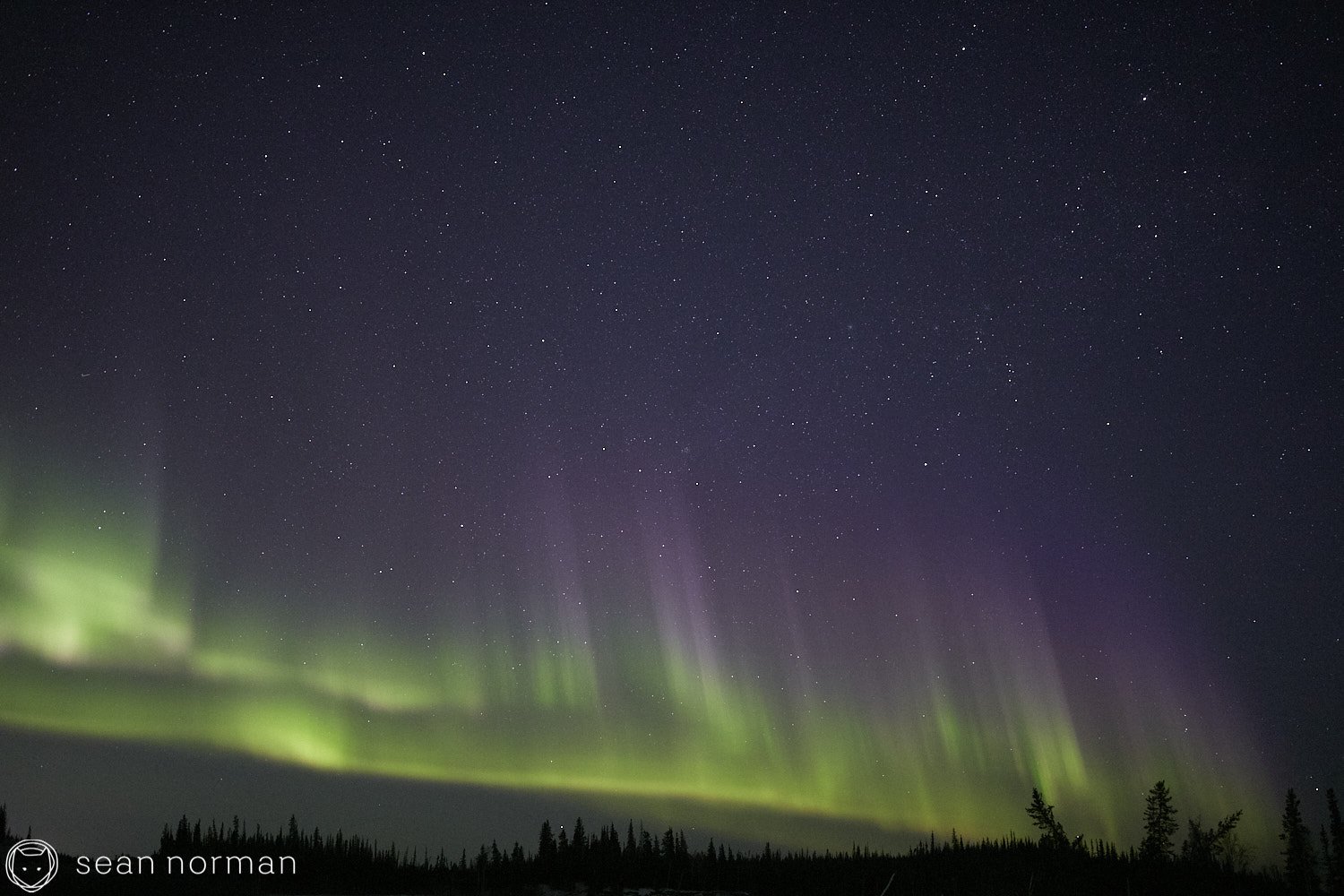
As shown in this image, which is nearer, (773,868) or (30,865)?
(30,865)

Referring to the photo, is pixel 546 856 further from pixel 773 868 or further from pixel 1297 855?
pixel 1297 855

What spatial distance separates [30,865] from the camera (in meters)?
34.8

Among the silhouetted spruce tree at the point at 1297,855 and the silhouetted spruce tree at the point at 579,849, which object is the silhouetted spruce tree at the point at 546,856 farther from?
the silhouetted spruce tree at the point at 1297,855

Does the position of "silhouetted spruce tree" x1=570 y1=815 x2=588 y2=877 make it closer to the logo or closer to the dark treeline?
the dark treeline

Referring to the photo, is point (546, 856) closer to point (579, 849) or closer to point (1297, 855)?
point (579, 849)

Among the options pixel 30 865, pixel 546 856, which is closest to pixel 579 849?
pixel 546 856

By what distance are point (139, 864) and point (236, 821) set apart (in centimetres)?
2691

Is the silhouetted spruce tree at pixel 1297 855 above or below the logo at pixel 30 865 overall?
below

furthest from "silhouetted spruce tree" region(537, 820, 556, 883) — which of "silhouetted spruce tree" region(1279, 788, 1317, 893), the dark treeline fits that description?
"silhouetted spruce tree" region(1279, 788, 1317, 893)

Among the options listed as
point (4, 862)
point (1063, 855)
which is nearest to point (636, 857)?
point (1063, 855)

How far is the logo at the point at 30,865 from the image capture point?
32344mm

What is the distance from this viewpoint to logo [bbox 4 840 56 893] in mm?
32344

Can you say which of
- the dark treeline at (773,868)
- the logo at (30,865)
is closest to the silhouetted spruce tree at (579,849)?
the dark treeline at (773,868)

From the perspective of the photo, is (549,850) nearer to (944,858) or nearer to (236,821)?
(236,821)
